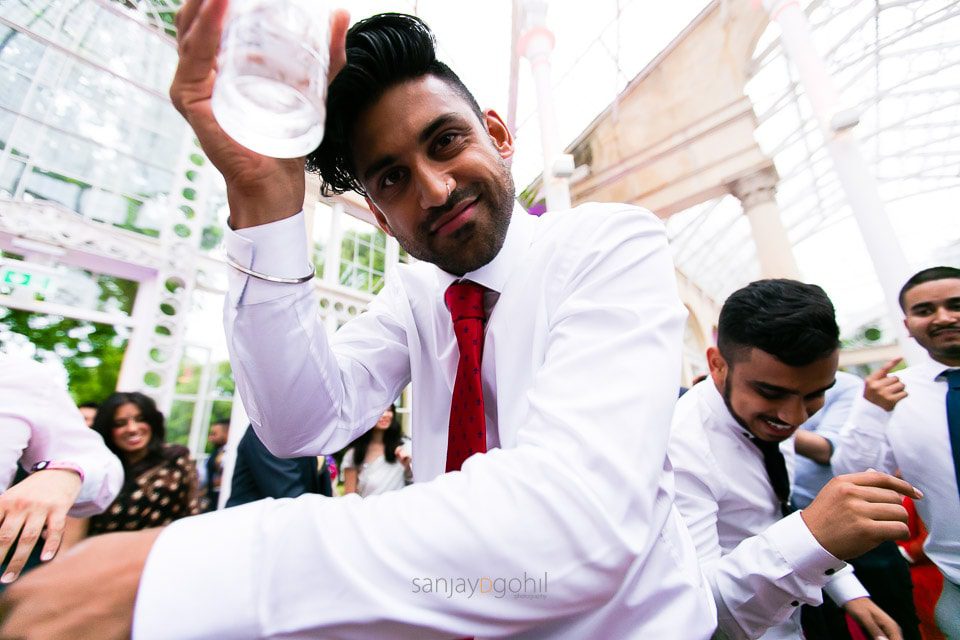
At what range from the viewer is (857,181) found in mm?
3863

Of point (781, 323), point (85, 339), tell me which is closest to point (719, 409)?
point (781, 323)

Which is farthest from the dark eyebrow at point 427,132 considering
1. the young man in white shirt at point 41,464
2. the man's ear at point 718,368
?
the man's ear at point 718,368

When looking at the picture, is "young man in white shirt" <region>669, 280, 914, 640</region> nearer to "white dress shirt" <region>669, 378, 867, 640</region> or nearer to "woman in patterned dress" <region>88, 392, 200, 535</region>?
"white dress shirt" <region>669, 378, 867, 640</region>

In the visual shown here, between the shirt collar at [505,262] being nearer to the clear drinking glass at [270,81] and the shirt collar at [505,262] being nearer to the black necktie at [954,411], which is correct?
the clear drinking glass at [270,81]

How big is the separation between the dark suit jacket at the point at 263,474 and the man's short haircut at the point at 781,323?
1986 mm

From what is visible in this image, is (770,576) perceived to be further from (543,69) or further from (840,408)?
(543,69)

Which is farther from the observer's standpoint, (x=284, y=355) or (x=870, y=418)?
(x=870, y=418)

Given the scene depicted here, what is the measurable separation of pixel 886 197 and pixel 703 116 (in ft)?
54.3

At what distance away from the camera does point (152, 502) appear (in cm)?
189

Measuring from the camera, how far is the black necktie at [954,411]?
155 cm

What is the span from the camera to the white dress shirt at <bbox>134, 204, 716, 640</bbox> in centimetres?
36

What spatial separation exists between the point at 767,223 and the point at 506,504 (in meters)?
6.76

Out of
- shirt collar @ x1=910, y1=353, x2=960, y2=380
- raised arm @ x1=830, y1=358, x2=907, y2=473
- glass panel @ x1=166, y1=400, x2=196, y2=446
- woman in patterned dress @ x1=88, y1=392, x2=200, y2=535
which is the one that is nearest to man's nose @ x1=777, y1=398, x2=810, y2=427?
raised arm @ x1=830, y1=358, x2=907, y2=473

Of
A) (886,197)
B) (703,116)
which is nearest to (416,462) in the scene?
(703,116)
